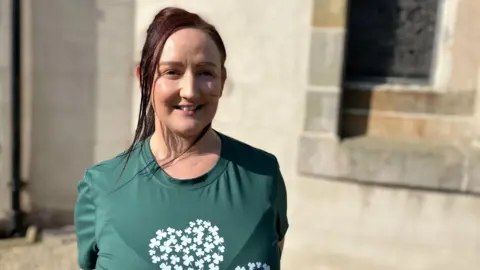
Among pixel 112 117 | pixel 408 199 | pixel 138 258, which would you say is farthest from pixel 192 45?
pixel 112 117

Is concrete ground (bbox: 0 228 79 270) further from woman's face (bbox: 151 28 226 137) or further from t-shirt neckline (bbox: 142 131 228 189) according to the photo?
woman's face (bbox: 151 28 226 137)

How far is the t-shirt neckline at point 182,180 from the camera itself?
4.01ft

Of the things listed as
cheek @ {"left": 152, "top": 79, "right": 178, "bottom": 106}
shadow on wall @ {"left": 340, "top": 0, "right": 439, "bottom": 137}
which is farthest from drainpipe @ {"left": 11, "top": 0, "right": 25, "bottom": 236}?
cheek @ {"left": 152, "top": 79, "right": 178, "bottom": 106}

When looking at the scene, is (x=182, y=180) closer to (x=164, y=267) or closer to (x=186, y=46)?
(x=164, y=267)

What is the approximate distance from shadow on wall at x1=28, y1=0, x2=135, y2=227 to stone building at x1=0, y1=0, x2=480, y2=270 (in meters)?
0.89

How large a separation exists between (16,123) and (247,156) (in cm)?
353

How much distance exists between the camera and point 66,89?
4.49 meters

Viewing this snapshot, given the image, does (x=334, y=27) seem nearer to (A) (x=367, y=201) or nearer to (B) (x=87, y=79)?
(A) (x=367, y=201)

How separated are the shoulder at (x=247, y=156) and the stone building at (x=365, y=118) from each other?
184 cm

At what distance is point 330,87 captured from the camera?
3.16 m

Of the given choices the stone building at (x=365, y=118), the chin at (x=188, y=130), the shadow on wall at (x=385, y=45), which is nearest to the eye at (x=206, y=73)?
the chin at (x=188, y=130)

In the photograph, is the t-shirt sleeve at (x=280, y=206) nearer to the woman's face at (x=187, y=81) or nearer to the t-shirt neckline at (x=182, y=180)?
the t-shirt neckline at (x=182, y=180)

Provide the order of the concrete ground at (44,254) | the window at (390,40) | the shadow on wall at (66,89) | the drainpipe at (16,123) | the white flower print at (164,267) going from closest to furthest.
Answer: the white flower print at (164,267) < the window at (390,40) < the concrete ground at (44,254) < the drainpipe at (16,123) < the shadow on wall at (66,89)

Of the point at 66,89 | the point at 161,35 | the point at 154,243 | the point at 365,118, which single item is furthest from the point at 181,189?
the point at 66,89
